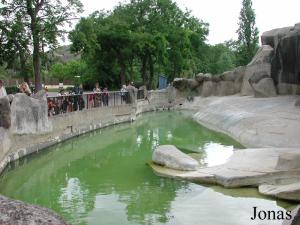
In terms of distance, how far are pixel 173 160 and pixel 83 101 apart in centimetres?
1152

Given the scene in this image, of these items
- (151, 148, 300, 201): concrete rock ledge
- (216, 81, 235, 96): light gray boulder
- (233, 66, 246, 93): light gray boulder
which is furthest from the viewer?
(216, 81, 235, 96): light gray boulder

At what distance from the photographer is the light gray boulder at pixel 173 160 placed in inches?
541

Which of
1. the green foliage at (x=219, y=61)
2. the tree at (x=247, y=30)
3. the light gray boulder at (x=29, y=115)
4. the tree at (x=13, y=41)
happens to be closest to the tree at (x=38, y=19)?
the tree at (x=13, y=41)

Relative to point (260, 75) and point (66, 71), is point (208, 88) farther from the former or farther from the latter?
point (66, 71)

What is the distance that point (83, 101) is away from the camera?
24.7 m

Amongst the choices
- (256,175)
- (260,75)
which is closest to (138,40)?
(260,75)

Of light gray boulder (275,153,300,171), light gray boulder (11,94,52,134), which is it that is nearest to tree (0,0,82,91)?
light gray boulder (11,94,52,134)

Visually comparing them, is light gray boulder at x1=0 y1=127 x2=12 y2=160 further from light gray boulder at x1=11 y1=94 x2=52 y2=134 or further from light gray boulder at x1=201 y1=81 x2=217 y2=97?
light gray boulder at x1=201 y1=81 x2=217 y2=97

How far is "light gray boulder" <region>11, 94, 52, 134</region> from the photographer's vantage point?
15.9 meters

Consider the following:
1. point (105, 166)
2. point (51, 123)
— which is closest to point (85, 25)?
point (51, 123)

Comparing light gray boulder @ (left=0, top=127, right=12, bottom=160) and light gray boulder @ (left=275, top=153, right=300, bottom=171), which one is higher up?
light gray boulder @ (left=0, top=127, right=12, bottom=160)

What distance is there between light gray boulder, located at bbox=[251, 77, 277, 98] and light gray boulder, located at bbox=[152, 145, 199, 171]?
15292 mm

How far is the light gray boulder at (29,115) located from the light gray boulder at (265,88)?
15.1 meters

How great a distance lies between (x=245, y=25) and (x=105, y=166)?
50.2 meters
